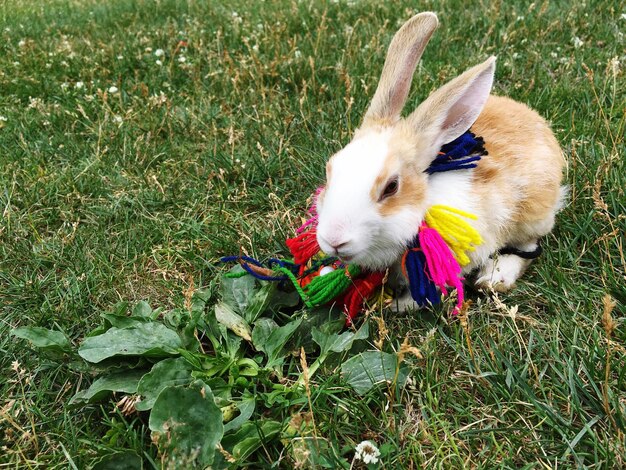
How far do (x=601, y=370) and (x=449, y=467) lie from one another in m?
0.68

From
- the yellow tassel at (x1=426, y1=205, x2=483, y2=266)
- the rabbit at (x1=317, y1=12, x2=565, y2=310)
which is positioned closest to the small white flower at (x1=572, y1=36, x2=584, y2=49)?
the rabbit at (x1=317, y1=12, x2=565, y2=310)

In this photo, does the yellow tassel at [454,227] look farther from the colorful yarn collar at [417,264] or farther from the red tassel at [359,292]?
the red tassel at [359,292]

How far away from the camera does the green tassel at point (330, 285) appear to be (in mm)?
2469

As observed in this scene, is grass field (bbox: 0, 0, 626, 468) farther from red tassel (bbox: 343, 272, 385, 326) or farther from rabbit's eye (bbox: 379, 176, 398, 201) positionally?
rabbit's eye (bbox: 379, 176, 398, 201)

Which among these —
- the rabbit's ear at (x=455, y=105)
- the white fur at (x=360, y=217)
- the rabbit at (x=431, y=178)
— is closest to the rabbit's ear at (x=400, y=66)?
the rabbit at (x=431, y=178)

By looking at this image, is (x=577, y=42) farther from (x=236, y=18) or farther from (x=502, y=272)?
(x=236, y=18)

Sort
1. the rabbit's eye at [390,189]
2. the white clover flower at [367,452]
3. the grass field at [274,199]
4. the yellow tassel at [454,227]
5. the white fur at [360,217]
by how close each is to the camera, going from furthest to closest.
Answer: the yellow tassel at [454,227] < the rabbit's eye at [390,189] < the white fur at [360,217] < the grass field at [274,199] < the white clover flower at [367,452]

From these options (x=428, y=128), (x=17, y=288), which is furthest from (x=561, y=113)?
(x=17, y=288)

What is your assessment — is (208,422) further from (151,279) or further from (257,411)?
(151,279)

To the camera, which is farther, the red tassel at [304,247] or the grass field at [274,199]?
the red tassel at [304,247]

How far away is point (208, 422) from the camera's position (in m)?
1.89

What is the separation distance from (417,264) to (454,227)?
22cm

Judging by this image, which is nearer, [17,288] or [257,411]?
[257,411]

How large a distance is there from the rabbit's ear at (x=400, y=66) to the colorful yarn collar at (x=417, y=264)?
0.31m
